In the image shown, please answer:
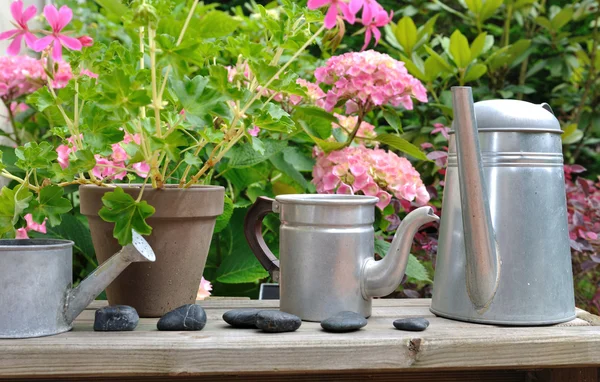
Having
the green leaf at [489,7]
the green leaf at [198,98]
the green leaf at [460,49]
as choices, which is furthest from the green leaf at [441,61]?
the green leaf at [198,98]

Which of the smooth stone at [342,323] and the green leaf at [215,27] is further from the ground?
the green leaf at [215,27]

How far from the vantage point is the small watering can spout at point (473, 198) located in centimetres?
89

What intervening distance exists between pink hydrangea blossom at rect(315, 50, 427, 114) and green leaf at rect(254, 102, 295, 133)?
436 mm

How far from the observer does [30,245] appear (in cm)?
87

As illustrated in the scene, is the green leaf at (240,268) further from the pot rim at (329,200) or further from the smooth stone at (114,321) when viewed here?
the smooth stone at (114,321)

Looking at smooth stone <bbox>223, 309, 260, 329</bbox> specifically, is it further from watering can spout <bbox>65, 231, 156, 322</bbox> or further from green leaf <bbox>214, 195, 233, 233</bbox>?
green leaf <bbox>214, 195, 233, 233</bbox>

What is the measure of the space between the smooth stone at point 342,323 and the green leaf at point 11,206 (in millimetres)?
423

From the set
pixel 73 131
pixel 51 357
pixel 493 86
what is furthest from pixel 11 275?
pixel 493 86

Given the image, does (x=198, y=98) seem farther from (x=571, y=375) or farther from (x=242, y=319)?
(x=571, y=375)

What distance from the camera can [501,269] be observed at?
37.1 inches

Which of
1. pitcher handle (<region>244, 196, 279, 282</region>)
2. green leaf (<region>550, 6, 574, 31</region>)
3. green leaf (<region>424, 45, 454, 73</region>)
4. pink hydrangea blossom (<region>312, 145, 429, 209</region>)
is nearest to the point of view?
pitcher handle (<region>244, 196, 279, 282</region>)

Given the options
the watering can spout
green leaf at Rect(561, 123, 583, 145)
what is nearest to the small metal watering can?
the watering can spout

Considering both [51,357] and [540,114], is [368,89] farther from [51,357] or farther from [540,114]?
[51,357]

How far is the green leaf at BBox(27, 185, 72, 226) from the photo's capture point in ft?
3.08
